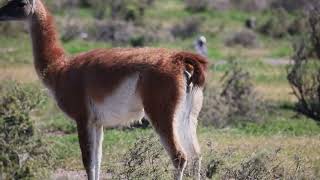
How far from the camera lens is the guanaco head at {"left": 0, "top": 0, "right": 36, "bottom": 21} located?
10219 mm

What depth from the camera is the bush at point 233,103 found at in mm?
16094

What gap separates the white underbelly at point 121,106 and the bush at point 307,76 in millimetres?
8314

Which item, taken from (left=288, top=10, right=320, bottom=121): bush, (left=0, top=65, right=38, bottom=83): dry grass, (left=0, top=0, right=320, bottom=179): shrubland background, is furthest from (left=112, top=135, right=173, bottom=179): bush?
(left=0, top=65, right=38, bottom=83): dry grass

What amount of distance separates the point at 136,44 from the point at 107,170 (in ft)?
57.1

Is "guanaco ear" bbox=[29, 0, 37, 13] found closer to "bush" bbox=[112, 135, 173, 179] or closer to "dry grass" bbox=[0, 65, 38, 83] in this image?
"bush" bbox=[112, 135, 173, 179]

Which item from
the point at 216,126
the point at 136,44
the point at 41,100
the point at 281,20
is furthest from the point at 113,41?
the point at 41,100

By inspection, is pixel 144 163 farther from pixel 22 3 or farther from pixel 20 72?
pixel 20 72

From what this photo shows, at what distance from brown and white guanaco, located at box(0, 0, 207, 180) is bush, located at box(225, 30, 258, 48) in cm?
2082

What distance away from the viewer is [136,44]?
28.1 metres

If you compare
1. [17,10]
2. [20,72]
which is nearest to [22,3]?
[17,10]

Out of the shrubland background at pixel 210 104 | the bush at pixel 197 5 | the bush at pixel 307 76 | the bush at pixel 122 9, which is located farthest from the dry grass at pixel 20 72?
the bush at pixel 197 5

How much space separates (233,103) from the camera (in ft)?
56.7

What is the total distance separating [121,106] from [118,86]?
0.22 m

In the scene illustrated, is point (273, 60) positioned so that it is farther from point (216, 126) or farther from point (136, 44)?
point (216, 126)
